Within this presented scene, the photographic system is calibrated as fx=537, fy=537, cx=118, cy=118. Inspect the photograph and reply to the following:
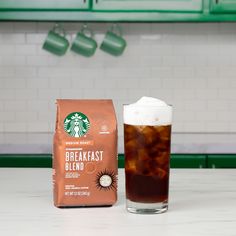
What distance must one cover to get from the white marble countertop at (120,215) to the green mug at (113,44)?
2.03 m

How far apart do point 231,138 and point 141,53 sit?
764mm

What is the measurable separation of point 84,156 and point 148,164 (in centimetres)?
13

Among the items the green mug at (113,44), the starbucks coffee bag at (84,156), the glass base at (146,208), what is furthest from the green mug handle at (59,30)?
the glass base at (146,208)

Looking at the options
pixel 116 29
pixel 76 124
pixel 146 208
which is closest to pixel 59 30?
pixel 116 29

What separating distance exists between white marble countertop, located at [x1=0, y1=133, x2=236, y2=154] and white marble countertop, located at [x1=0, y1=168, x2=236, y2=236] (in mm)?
1518

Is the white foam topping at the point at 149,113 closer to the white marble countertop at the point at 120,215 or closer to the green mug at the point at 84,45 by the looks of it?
the white marble countertop at the point at 120,215

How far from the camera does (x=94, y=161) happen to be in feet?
3.43

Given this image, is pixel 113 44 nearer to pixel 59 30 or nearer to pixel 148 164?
pixel 59 30

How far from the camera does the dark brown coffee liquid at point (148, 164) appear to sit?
1.00 m

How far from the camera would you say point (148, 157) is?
1.01m

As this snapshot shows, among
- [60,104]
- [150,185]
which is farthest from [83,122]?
[150,185]

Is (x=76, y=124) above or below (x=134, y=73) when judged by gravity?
below

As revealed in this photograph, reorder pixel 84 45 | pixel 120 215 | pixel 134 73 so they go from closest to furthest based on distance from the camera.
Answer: pixel 120 215, pixel 84 45, pixel 134 73

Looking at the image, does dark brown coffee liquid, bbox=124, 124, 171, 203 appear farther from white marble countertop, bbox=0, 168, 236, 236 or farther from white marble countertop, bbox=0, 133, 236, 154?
white marble countertop, bbox=0, 133, 236, 154
